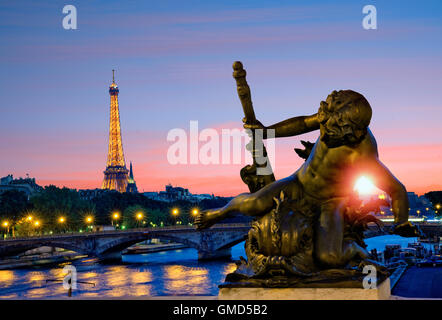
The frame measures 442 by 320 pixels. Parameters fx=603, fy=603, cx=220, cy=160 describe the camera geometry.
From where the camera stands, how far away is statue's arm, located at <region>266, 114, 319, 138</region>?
615 cm

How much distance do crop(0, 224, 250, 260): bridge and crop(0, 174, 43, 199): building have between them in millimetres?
53844

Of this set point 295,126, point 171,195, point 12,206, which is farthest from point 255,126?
point 171,195

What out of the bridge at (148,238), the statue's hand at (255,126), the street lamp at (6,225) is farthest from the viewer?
the street lamp at (6,225)

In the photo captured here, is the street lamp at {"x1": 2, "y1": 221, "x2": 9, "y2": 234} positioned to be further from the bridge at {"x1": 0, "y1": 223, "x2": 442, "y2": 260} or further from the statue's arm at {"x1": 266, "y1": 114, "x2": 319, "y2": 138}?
the statue's arm at {"x1": 266, "y1": 114, "x2": 319, "y2": 138}

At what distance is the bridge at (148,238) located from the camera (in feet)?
185

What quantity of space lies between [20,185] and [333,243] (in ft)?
370

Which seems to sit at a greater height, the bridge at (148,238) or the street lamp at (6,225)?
the street lamp at (6,225)

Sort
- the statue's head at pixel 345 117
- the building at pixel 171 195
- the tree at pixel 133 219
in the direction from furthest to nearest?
the building at pixel 171 195 < the tree at pixel 133 219 < the statue's head at pixel 345 117

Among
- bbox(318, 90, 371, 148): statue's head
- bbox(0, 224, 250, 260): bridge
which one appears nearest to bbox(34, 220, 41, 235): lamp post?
bbox(0, 224, 250, 260): bridge

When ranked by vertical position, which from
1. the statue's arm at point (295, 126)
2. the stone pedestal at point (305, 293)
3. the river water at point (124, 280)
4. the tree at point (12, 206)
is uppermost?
the statue's arm at point (295, 126)

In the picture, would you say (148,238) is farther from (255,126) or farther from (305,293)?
(305,293)

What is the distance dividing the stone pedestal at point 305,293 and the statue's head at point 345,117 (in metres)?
1.35

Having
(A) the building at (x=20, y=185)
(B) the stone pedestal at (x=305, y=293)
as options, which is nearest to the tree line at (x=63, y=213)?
(A) the building at (x=20, y=185)

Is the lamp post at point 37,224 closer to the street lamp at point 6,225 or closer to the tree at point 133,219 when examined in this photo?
the street lamp at point 6,225
